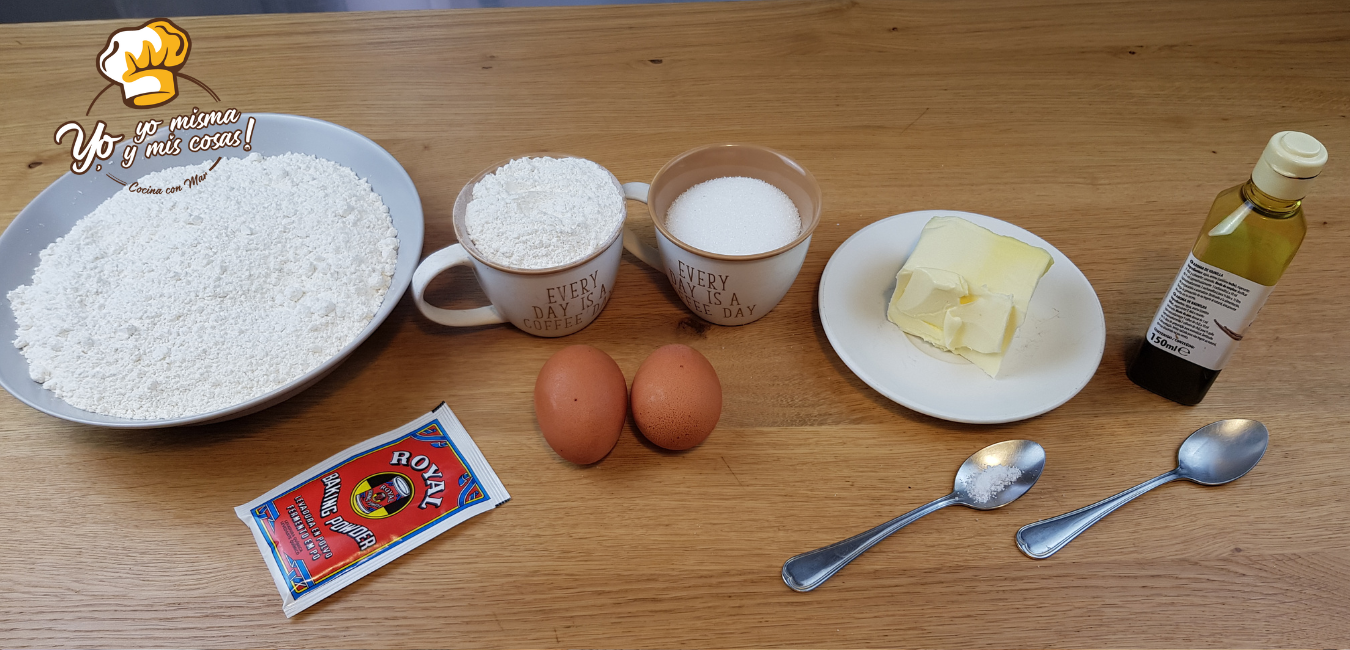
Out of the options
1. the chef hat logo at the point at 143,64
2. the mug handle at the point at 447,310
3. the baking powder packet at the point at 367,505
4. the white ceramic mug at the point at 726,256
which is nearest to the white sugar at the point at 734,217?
the white ceramic mug at the point at 726,256

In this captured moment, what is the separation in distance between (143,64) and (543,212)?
0.92 meters

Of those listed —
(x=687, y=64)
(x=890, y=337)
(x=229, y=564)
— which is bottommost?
(x=229, y=564)

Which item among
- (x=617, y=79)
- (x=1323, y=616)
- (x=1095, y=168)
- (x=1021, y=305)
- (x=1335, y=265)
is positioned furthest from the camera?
(x=617, y=79)

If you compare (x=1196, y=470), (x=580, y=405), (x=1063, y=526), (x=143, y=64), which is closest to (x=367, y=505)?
(x=580, y=405)

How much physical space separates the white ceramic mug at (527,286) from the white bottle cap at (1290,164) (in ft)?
2.04

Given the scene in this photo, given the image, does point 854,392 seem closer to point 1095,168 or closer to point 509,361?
point 509,361

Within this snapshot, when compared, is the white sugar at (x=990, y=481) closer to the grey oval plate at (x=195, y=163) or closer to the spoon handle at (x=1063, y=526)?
the spoon handle at (x=1063, y=526)

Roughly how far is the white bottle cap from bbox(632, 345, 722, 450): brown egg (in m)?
0.54

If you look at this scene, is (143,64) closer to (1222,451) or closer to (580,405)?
(580,405)

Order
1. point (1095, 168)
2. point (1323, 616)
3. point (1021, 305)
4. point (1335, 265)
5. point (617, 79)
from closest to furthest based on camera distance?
1. point (1323, 616)
2. point (1021, 305)
3. point (1335, 265)
4. point (1095, 168)
5. point (617, 79)

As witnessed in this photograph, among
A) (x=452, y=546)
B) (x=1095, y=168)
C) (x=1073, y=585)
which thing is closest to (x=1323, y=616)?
(x=1073, y=585)

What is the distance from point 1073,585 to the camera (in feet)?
2.44

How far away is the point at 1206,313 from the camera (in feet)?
2.59

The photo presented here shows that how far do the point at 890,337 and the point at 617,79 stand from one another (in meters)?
0.71
